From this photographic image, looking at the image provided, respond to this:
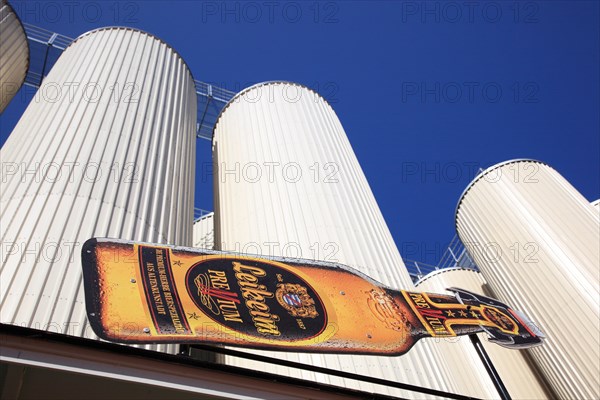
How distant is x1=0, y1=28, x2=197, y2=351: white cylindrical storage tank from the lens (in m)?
5.87

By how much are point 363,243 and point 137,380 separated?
20.1 ft

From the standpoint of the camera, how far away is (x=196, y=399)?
3.95m

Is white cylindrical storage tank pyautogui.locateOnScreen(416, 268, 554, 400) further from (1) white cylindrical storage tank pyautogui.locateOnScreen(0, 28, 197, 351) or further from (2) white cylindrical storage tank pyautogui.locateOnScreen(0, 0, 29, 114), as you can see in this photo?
(2) white cylindrical storage tank pyautogui.locateOnScreen(0, 0, 29, 114)

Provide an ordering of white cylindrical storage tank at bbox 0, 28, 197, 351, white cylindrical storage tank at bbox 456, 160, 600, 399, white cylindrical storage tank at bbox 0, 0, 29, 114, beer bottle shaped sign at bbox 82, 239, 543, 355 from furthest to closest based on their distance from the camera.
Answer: white cylindrical storage tank at bbox 0, 0, 29, 114
white cylindrical storage tank at bbox 456, 160, 600, 399
white cylindrical storage tank at bbox 0, 28, 197, 351
beer bottle shaped sign at bbox 82, 239, 543, 355

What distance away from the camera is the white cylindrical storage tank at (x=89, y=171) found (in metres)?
5.87

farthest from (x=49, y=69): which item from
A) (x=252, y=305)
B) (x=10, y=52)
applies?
(x=252, y=305)

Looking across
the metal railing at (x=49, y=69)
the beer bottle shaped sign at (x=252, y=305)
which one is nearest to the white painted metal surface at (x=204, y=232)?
the metal railing at (x=49, y=69)

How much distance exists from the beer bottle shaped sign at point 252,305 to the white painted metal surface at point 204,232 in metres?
13.2

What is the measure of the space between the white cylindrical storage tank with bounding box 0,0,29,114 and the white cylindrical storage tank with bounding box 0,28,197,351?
7.91 feet

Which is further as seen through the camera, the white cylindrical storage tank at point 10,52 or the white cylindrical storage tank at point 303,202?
the white cylindrical storage tank at point 10,52

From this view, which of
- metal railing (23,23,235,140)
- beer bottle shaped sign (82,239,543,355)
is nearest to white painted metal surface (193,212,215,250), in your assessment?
metal railing (23,23,235,140)

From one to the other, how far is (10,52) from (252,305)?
12383 millimetres

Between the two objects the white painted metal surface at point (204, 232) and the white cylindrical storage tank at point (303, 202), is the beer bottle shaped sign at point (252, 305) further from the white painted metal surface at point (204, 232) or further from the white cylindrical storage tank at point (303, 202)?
the white painted metal surface at point (204, 232)

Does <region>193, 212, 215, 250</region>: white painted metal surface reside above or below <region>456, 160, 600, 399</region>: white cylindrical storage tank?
above
